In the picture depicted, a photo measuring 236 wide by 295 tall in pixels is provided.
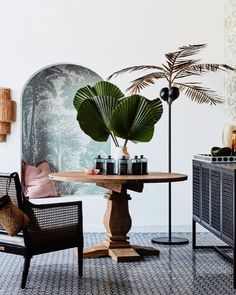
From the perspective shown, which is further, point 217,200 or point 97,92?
point 97,92

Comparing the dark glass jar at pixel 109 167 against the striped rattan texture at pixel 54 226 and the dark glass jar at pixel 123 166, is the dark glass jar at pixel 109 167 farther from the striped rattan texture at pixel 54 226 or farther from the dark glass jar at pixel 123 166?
the striped rattan texture at pixel 54 226

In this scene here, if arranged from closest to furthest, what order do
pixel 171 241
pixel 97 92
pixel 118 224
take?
1. pixel 118 224
2. pixel 97 92
3. pixel 171 241

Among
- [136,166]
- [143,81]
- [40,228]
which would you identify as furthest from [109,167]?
[143,81]

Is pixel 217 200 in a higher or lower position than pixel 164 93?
lower

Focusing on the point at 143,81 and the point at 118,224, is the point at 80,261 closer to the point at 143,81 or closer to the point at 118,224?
the point at 118,224

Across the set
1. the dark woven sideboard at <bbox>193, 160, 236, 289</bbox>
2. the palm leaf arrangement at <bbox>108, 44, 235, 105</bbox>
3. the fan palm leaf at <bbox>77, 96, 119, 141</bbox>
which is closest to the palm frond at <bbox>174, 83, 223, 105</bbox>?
the palm leaf arrangement at <bbox>108, 44, 235, 105</bbox>

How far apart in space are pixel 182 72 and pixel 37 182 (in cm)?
197

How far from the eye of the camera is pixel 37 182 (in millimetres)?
6789

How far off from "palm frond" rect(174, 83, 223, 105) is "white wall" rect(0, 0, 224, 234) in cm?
9

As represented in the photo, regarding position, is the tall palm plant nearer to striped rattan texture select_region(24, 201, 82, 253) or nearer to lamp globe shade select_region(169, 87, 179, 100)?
lamp globe shade select_region(169, 87, 179, 100)

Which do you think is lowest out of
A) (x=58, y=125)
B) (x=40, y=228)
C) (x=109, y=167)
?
(x=40, y=228)

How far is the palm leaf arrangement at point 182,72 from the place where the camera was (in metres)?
6.16

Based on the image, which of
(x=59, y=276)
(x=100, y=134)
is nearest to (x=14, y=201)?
(x=59, y=276)

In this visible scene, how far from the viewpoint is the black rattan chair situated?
4141mm
